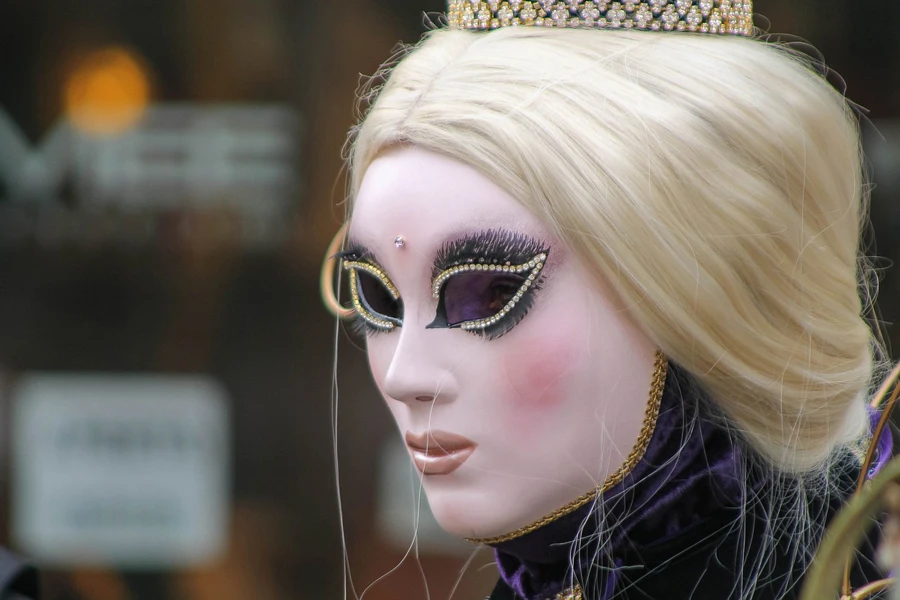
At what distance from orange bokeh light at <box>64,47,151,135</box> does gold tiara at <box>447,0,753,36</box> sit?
2342mm

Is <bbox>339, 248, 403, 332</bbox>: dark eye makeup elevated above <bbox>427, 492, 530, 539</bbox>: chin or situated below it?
above

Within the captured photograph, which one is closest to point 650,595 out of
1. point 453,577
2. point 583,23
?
point 583,23

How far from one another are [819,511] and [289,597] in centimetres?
246

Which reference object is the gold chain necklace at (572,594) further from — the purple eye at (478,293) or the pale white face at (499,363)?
the purple eye at (478,293)

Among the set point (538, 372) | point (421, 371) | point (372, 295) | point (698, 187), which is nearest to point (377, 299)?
point (372, 295)

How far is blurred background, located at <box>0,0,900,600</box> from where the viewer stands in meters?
3.38

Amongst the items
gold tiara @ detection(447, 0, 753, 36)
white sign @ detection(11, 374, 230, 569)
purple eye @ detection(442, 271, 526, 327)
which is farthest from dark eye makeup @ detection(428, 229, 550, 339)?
white sign @ detection(11, 374, 230, 569)

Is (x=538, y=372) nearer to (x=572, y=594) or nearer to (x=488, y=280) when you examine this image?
(x=488, y=280)

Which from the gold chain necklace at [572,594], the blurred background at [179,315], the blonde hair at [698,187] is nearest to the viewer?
the blonde hair at [698,187]

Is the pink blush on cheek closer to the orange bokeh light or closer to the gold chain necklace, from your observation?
the gold chain necklace

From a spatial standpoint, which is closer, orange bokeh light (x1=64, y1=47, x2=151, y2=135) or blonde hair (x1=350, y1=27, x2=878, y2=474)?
blonde hair (x1=350, y1=27, x2=878, y2=474)

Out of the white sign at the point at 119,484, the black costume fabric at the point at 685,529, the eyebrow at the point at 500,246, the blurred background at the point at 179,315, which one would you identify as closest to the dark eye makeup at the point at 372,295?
the eyebrow at the point at 500,246

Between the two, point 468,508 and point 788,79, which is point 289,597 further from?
point 788,79

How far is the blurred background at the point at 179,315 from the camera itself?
3.38 metres
